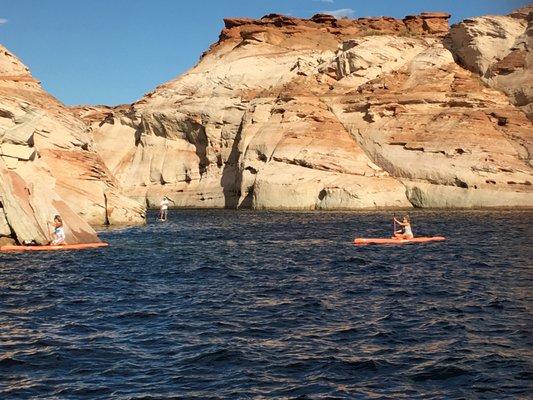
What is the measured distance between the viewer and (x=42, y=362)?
12.5 meters

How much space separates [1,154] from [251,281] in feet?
60.5

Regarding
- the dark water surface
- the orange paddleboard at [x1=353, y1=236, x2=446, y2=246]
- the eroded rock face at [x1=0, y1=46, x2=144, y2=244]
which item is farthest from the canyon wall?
the orange paddleboard at [x1=353, y1=236, x2=446, y2=246]

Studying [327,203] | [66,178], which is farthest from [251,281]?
[327,203]

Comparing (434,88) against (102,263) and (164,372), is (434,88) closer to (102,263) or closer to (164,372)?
(102,263)

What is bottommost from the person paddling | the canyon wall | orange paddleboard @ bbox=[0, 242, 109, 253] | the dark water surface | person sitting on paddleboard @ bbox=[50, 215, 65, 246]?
the dark water surface

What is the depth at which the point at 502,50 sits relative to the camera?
70438mm

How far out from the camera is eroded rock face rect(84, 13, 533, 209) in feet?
200

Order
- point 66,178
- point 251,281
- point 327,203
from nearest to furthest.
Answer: point 251,281
point 66,178
point 327,203

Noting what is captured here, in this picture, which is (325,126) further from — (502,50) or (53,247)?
(53,247)

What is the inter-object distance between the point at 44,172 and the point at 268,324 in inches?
1012

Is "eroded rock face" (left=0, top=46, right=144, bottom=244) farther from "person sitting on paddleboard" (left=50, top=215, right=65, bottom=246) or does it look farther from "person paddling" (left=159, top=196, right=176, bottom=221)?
"person paddling" (left=159, top=196, right=176, bottom=221)

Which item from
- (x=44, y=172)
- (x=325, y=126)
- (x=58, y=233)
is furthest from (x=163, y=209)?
(x=58, y=233)

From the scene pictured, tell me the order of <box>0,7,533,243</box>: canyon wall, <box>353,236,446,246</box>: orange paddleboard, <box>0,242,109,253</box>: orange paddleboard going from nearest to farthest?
1. <box>0,242,109,253</box>: orange paddleboard
2. <box>353,236,446,246</box>: orange paddleboard
3. <box>0,7,533,243</box>: canyon wall

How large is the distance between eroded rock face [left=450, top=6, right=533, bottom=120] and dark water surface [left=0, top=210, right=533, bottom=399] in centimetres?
4219
